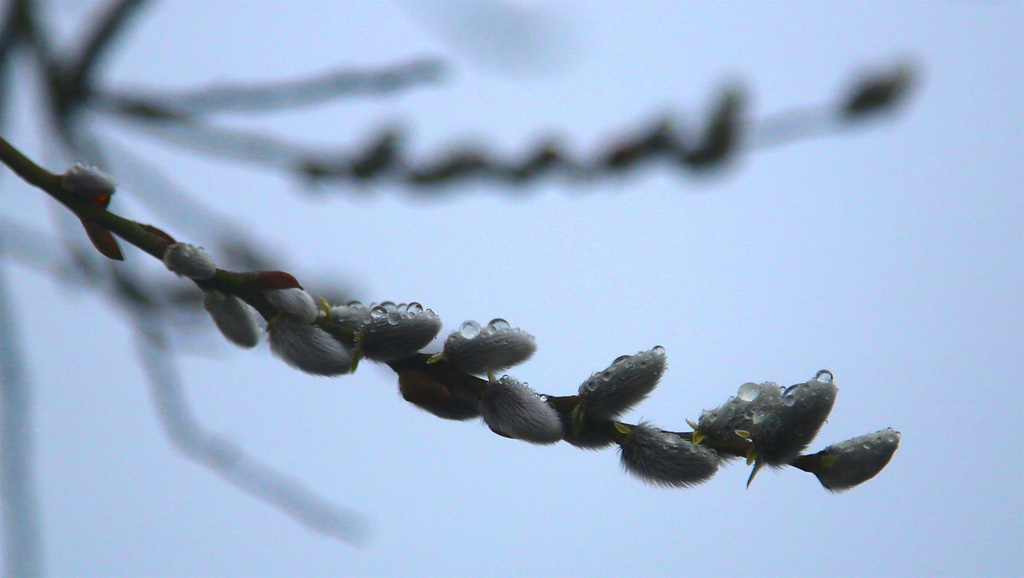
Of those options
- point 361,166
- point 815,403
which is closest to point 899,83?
point 361,166

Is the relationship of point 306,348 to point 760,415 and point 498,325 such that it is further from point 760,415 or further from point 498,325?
point 760,415

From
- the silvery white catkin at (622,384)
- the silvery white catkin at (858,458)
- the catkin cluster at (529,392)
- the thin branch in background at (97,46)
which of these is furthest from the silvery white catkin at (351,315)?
the thin branch in background at (97,46)

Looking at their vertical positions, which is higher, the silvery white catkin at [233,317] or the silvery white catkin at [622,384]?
the silvery white catkin at [233,317]

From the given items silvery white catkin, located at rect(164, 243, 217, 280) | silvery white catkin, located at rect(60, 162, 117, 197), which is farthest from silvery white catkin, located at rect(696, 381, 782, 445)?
silvery white catkin, located at rect(60, 162, 117, 197)

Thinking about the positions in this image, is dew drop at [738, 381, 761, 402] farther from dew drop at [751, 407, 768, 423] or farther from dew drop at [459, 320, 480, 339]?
dew drop at [459, 320, 480, 339]

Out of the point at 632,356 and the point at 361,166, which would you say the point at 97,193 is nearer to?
the point at 632,356

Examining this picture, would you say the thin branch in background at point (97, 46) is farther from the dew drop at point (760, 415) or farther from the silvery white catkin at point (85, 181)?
the dew drop at point (760, 415)

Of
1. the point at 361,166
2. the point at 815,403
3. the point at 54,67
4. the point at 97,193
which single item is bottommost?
the point at 815,403

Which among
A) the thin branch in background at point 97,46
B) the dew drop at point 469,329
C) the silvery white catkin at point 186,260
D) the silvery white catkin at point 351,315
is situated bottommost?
the dew drop at point 469,329
